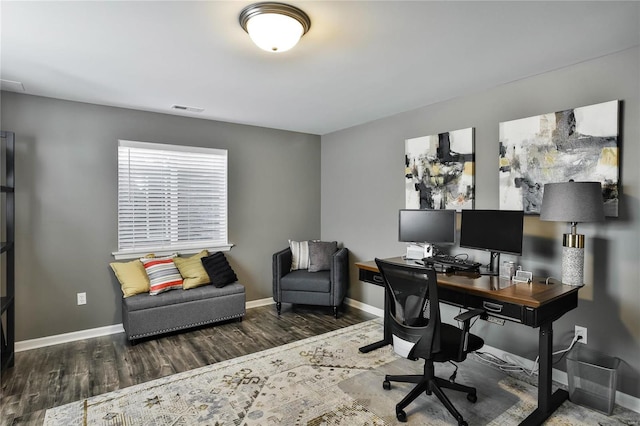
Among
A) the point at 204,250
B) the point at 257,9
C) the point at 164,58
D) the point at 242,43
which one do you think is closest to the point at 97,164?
the point at 204,250

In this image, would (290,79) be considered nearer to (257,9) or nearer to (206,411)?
(257,9)

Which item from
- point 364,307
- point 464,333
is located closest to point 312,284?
point 364,307

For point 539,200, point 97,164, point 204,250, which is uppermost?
point 97,164

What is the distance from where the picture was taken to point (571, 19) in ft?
6.64

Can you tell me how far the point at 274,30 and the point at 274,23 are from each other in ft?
0.14

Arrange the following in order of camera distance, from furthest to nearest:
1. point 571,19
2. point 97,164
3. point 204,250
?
point 204,250 < point 97,164 < point 571,19

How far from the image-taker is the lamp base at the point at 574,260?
2.43m

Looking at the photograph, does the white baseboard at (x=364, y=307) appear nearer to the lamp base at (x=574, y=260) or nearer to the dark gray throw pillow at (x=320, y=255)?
the dark gray throw pillow at (x=320, y=255)

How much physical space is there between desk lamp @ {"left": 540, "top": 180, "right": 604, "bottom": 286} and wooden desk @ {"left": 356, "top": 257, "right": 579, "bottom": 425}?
13 centimetres

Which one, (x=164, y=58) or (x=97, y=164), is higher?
(x=164, y=58)

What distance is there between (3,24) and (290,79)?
1.86 m

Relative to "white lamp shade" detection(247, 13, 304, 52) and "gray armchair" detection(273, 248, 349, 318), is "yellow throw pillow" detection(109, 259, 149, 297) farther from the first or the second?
"white lamp shade" detection(247, 13, 304, 52)

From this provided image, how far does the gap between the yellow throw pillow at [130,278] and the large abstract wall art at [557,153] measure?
141 inches

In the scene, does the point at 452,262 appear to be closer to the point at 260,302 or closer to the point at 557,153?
the point at 557,153
